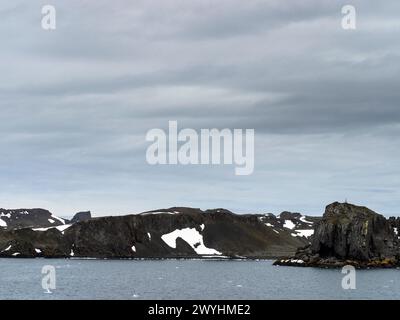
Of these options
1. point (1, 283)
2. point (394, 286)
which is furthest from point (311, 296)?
point (1, 283)
